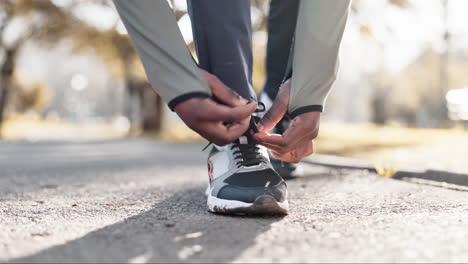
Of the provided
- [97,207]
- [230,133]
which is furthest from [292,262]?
[97,207]

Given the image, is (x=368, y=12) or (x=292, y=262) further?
(x=368, y=12)

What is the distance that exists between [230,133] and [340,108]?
6656cm

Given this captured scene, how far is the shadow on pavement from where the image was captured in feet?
4.21

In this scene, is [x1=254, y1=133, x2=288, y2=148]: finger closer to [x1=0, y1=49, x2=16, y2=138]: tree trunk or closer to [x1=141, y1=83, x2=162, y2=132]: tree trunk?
[x1=141, y1=83, x2=162, y2=132]: tree trunk

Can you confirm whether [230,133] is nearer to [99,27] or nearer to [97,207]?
[97,207]

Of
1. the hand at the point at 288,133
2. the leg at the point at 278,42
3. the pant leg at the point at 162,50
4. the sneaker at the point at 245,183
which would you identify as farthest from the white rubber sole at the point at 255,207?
the leg at the point at 278,42

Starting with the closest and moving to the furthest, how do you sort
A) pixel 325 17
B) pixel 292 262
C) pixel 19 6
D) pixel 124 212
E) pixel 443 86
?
pixel 292 262 < pixel 325 17 < pixel 124 212 < pixel 19 6 < pixel 443 86

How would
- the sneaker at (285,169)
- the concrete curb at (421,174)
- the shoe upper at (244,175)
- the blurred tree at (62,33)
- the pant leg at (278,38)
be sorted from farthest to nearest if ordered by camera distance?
1. the blurred tree at (62,33)
2. the sneaker at (285,169)
3. the concrete curb at (421,174)
4. the pant leg at (278,38)
5. the shoe upper at (244,175)

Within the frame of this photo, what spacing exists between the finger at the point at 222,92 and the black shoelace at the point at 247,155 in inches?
11.8

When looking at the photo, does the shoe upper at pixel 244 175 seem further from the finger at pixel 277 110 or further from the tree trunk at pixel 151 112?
the tree trunk at pixel 151 112

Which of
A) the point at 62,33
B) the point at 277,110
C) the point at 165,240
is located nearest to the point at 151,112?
the point at 62,33

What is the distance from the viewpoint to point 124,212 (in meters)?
2.02

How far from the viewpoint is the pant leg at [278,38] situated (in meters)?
2.81

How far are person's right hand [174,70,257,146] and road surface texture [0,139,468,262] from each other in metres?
0.30
